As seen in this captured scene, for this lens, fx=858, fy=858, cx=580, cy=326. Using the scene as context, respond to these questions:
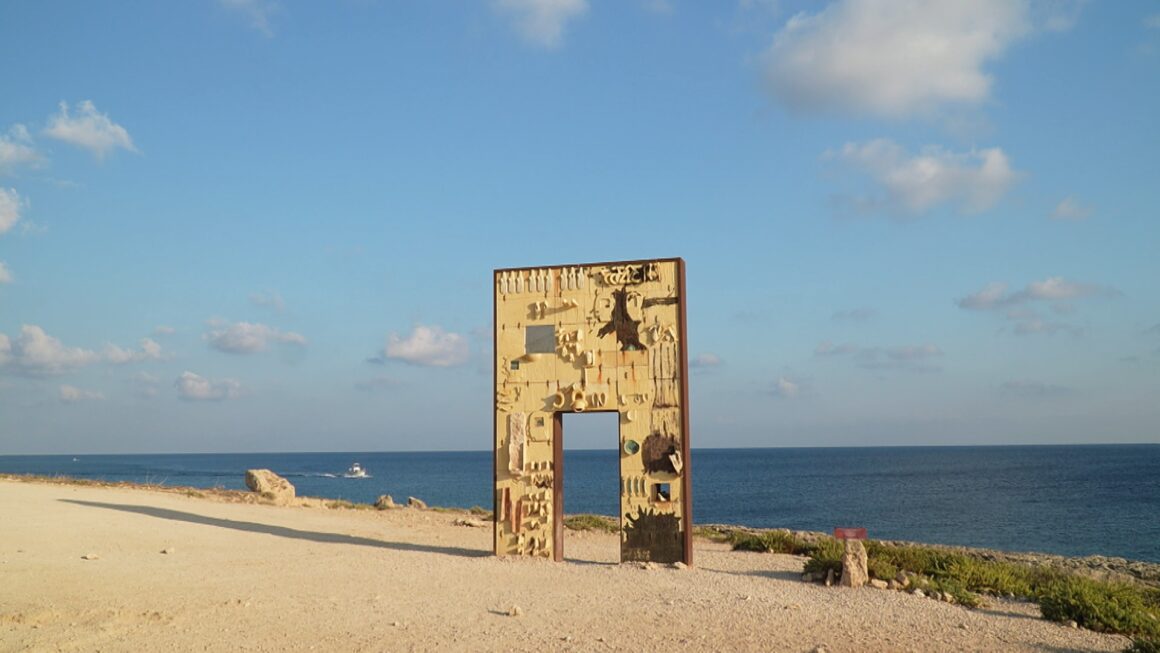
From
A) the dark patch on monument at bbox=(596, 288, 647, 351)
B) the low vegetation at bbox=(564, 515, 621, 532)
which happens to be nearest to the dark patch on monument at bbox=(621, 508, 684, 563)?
the dark patch on monument at bbox=(596, 288, 647, 351)

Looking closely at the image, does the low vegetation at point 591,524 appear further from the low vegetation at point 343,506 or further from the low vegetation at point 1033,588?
the low vegetation at point 1033,588

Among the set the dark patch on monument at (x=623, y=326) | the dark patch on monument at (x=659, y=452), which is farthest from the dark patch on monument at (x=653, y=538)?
the dark patch on monument at (x=623, y=326)

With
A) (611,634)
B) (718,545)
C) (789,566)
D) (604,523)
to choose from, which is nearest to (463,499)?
(604,523)

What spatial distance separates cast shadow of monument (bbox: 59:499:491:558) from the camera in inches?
659

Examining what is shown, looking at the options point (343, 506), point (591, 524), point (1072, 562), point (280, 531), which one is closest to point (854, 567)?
point (591, 524)

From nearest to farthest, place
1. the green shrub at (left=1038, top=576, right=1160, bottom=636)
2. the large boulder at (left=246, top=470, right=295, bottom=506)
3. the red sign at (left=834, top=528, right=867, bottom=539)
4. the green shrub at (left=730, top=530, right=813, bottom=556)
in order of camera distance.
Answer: the green shrub at (left=1038, top=576, right=1160, bottom=636) < the red sign at (left=834, top=528, right=867, bottom=539) < the green shrub at (left=730, top=530, right=813, bottom=556) < the large boulder at (left=246, top=470, right=295, bottom=506)

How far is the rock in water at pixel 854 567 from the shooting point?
12320mm

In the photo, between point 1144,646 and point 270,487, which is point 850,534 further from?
point 270,487

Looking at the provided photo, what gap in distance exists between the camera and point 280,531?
19.1 m

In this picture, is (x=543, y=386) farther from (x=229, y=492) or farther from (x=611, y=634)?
(x=229, y=492)

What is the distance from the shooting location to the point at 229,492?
27859 mm

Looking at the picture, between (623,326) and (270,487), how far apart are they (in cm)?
1696

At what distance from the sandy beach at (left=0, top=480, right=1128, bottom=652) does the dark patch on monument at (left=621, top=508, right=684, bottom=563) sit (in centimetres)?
38

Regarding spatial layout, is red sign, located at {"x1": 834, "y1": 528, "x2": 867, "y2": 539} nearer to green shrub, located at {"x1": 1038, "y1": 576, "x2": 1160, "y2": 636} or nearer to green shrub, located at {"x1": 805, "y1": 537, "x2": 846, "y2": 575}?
green shrub, located at {"x1": 805, "y1": 537, "x2": 846, "y2": 575}
